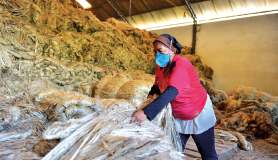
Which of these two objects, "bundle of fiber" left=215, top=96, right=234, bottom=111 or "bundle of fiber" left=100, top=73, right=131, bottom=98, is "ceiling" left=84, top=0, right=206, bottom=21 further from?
"bundle of fiber" left=100, top=73, right=131, bottom=98

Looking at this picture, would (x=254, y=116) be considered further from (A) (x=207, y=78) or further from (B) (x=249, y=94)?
(A) (x=207, y=78)

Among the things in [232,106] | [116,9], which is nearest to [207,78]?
[232,106]

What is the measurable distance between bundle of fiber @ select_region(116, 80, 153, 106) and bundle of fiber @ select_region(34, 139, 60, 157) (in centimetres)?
184

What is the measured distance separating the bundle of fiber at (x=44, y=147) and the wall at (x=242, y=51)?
7444 millimetres

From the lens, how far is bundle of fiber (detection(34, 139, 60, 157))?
1.11 meters

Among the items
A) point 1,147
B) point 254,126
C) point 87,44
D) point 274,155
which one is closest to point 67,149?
point 1,147

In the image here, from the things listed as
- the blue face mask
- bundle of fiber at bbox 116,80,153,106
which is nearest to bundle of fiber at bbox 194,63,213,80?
bundle of fiber at bbox 116,80,153,106

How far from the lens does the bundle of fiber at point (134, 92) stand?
3.03 meters

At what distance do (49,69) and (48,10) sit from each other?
5.45 ft

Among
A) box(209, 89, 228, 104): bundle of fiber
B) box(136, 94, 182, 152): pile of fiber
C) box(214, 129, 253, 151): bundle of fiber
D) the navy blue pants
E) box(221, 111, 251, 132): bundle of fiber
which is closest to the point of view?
box(136, 94, 182, 152): pile of fiber

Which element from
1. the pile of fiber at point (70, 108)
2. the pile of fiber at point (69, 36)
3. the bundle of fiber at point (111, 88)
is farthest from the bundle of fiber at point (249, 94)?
the pile of fiber at point (70, 108)

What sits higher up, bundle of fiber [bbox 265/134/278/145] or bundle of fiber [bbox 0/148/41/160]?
bundle of fiber [bbox 0/148/41/160]

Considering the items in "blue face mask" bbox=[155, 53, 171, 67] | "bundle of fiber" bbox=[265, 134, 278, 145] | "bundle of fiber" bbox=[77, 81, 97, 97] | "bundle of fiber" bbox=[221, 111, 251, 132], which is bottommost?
"bundle of fiber" bbox=[265, 134, 278, 145]

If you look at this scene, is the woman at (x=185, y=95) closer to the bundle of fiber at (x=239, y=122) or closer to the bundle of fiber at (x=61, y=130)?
the bundle of fiber at (x=61, y=130)
